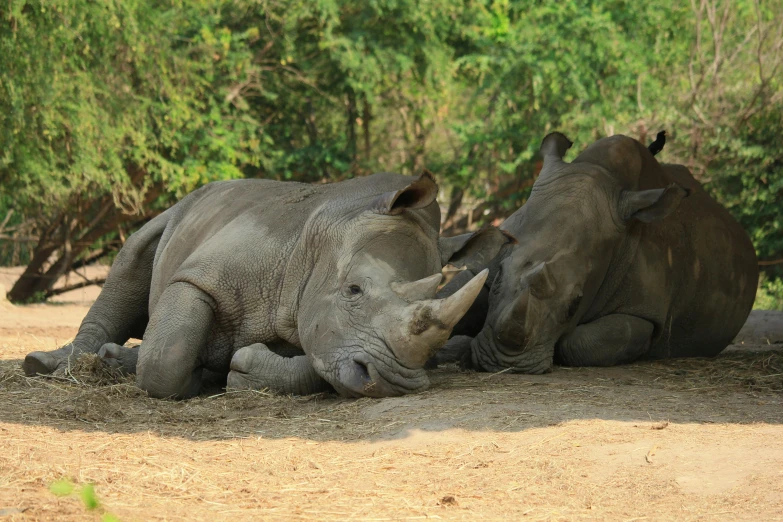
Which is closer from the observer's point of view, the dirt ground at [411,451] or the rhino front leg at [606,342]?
the dirt ground at [411,451]

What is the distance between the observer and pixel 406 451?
5.25m

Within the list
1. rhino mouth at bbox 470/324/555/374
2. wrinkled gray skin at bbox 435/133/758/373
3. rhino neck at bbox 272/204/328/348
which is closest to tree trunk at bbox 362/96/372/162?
wrinkled gray skin at bbox 435/133/758/373

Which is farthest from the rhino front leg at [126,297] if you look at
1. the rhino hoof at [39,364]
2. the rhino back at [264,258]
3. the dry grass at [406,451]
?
the dry grass at [406,451]

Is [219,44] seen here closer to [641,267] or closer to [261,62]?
[261,62]

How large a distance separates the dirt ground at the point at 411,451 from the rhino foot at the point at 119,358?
140mm

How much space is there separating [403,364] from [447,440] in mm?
979

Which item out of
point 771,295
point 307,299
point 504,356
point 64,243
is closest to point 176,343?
point 307,299

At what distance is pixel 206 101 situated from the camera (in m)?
16.7

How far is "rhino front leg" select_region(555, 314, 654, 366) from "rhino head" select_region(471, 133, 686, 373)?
0.15 meters

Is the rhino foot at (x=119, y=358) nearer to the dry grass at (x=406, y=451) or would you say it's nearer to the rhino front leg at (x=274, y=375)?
the dry grass at (x=406, y=451)

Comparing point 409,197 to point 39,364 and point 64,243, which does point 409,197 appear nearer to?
point 39,364

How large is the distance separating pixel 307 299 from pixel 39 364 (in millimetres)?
1904

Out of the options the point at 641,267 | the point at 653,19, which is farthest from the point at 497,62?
the point at 641,267

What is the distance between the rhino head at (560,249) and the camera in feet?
24.8
